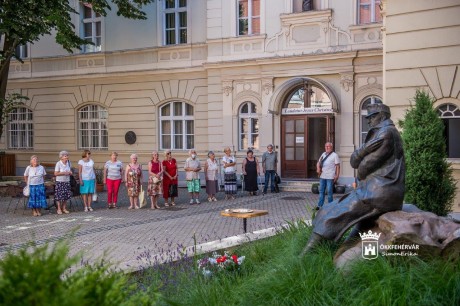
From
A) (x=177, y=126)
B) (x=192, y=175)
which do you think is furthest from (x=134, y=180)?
(x=177, y=126)

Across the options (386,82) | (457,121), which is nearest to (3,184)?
(386,82)

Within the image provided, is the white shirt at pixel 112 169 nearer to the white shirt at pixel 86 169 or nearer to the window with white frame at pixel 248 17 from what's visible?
the white shirt at pixel 86 169

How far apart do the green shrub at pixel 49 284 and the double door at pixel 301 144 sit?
18.9 m

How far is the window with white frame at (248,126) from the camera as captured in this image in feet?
72.4

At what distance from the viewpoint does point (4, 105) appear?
20797 millimetres

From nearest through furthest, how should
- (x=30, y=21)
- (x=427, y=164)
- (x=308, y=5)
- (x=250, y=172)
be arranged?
(x=427, y=164)
(x=30, y=21)
(x=250, y=172)
(x=308, y=5)

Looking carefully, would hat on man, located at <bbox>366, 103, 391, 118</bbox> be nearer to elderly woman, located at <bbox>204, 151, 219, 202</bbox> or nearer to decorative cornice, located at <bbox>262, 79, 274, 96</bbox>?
elderly woman, located at <bbox>204, 151, 219, 202</bbox>

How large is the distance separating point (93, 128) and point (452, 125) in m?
17.2

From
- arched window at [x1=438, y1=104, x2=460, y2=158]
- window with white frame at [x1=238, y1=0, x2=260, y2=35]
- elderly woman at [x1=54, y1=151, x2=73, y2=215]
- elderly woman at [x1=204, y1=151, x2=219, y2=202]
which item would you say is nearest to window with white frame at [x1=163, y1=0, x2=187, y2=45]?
window with white frame at [x1=238, y1=0, x2=260, y2=35]

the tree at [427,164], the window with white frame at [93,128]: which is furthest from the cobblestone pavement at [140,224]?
the window with white frame at [93,128]

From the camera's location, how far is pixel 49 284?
99.0 inches

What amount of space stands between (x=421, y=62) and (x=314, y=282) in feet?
29.7

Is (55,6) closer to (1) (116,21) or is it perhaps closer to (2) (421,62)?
(1) (116,21)

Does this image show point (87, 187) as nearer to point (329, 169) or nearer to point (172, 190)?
point (172, 190)
